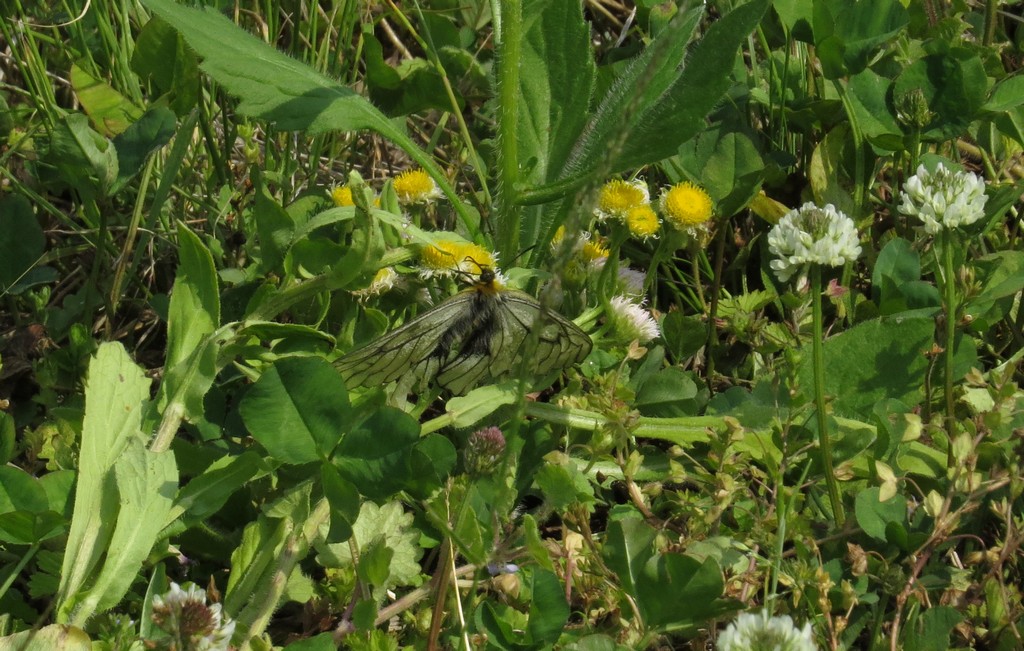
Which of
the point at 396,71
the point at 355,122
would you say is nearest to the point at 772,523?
the point at 355,122

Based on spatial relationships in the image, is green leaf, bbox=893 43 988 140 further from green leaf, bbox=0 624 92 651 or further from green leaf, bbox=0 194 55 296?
green leaf, bbox=0 624 92 651

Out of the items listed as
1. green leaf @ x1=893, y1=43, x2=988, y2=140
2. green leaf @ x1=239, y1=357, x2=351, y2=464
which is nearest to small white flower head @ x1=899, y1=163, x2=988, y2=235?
green leaf @ x1=893, y1=43, x2=988, y2=140

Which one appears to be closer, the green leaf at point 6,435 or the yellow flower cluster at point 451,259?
the green leaf at point 6,435

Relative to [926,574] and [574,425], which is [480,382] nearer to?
[574,425]

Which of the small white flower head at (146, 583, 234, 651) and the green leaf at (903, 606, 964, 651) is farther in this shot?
the green leaf at (903, 606, 964, 651)

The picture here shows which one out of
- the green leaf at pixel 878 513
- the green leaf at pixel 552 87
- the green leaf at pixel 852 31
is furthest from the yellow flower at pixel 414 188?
the green leaf at pixel 878 513

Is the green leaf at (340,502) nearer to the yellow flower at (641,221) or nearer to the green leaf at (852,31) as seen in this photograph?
the yellow flower at (641,221)
